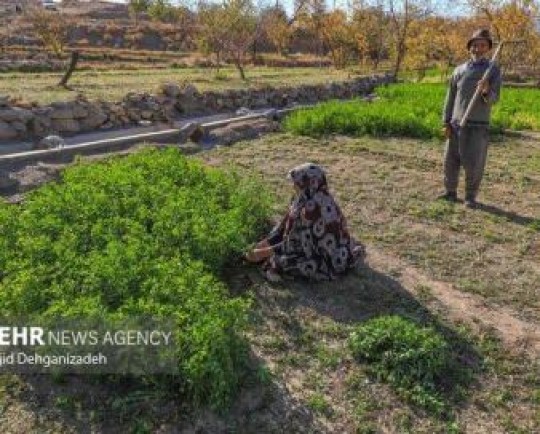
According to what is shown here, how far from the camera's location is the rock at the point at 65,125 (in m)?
10.8

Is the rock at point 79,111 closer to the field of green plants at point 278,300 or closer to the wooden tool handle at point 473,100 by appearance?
the field of green plants at point 278,300

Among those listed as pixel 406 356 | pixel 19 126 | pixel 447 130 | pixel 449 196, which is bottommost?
pixel 406 356

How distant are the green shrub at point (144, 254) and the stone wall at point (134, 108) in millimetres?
4904

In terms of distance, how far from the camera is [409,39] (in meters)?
29.5

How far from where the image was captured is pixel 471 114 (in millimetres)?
6852

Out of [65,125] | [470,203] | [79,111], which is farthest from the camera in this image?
[79,111]

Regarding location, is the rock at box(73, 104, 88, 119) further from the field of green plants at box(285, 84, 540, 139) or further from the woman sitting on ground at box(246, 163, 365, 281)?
the woman sitting on ground at box(246, 163, 365, 281)

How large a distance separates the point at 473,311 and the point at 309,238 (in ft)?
4.39

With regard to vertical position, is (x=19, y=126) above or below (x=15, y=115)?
below

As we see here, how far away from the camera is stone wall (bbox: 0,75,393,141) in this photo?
10234mm

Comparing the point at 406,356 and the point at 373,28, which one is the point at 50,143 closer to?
the point at 406,356

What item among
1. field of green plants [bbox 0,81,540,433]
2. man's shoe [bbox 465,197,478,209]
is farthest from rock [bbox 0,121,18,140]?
man's shoe [bbox 465,197,478,209]

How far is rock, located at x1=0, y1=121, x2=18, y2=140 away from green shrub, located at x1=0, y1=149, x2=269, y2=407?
4530 millimetres

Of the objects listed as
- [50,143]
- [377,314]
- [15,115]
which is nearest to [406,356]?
[377,314]
